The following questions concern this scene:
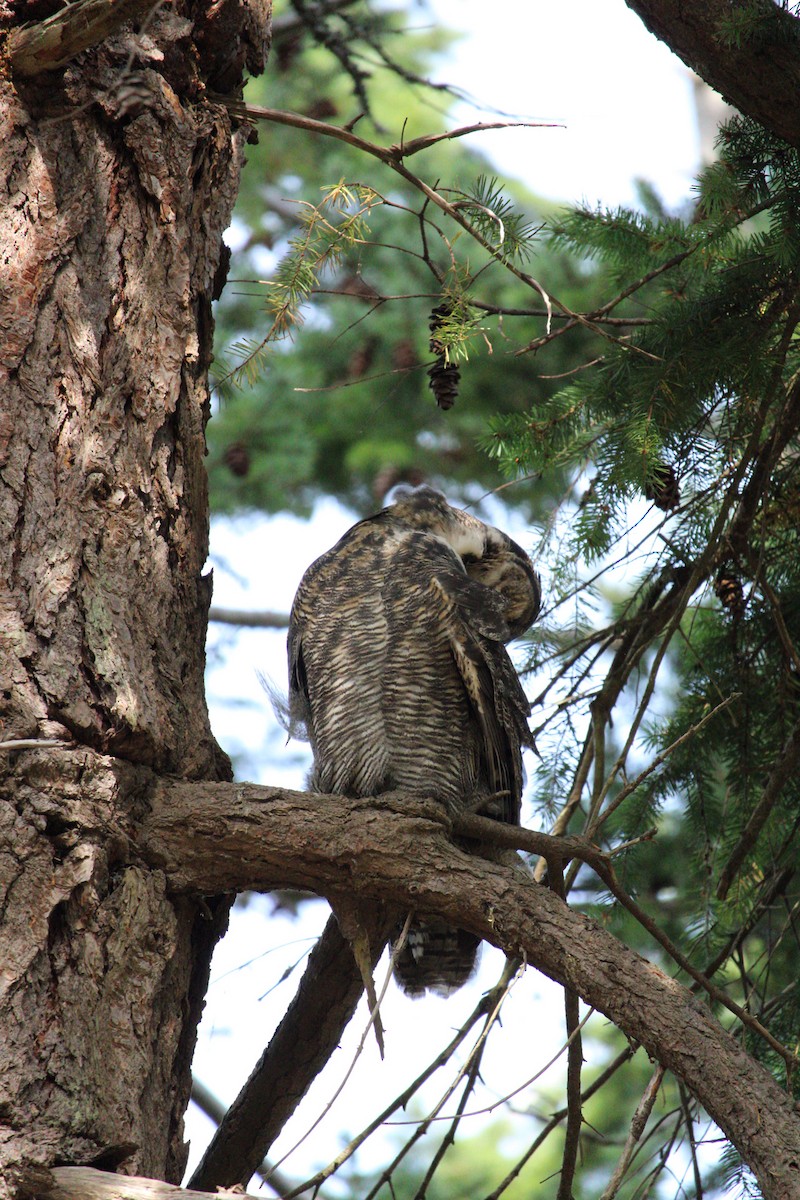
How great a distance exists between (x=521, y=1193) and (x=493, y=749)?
511cm

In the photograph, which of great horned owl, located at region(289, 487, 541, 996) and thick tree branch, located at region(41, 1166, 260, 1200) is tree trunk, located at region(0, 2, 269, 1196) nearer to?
thick tree branch, located at region(41, 1166, 260, 1200)

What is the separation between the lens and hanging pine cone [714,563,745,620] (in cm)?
326

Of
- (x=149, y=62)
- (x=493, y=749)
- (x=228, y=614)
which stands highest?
(x=228, y=614)

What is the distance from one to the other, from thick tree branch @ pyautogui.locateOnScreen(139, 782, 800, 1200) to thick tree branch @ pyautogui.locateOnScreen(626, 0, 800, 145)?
1708mm

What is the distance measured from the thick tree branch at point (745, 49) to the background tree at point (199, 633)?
19 millimetres

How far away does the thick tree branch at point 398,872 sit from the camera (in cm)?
204

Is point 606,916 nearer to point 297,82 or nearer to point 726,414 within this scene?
point 726,414

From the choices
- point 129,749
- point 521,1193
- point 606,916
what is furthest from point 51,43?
point 521,1193

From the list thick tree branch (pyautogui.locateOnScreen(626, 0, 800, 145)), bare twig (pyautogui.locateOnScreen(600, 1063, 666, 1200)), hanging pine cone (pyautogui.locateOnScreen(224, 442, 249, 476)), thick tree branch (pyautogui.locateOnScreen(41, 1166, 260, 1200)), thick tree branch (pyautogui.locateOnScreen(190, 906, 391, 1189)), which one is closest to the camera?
thick tree branch (pyautogui.locateOnScreen(41, 1166, 260, 1200))

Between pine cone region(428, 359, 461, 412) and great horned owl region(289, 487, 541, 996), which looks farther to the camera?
pine cone region(428, 359, 461, 412)

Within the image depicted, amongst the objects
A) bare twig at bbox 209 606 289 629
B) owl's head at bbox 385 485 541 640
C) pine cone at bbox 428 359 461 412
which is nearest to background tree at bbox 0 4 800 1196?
pine cone at bbox 428 359 461 412

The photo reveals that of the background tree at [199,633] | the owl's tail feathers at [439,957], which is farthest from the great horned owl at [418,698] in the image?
the background tree at [199,633]

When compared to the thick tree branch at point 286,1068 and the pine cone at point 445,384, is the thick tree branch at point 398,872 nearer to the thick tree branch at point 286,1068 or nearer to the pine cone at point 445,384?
the thick tree branch at point 286,1068

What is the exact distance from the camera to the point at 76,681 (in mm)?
2244
